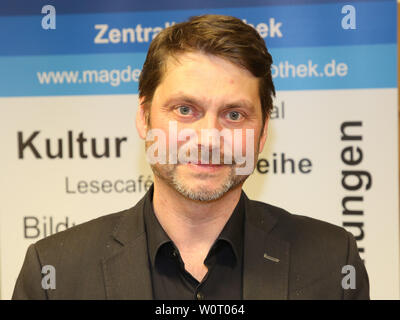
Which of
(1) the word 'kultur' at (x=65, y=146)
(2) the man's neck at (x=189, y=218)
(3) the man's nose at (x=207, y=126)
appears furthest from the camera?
(1) the word 'kultur' at (x=65, y=146)

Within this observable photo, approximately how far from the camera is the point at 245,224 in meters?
1.76

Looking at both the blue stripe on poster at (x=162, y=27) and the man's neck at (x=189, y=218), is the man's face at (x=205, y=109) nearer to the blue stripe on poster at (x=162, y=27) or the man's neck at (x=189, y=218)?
the man's neck at (x=189, y=218)

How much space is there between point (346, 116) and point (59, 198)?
4.95 feet

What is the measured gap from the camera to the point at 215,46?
5.33 feet

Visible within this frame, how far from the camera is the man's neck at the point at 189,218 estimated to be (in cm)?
174

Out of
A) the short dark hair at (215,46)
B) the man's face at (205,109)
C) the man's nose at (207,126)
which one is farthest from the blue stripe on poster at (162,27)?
the man's nose at (207,126)

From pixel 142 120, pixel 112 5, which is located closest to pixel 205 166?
pixel 142 120

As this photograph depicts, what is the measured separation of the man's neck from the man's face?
0.27 feet

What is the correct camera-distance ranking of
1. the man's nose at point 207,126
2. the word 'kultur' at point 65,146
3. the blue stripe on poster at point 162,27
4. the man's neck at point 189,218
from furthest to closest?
1. the word 'kultur' at point 65,146
2. the blue stripe on poster at point 162,27
3. the man's neck at point 189,218
4. the man's nose at point 207,126

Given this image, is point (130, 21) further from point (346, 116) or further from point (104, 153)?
point (346, 116)

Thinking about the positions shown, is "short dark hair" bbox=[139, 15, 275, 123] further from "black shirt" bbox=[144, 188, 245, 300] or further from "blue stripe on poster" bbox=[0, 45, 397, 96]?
"blue stripe on poster" bbox=[0, 45, 397, 96]

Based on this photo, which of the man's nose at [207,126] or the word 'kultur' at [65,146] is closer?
the man's nose at [207,126]

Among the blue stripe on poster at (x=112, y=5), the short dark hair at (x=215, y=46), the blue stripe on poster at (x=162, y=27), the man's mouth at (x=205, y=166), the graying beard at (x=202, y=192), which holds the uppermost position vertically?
the blue stripe on poster at (x=112, y=5)

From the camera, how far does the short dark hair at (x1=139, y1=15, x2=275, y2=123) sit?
164 cm
